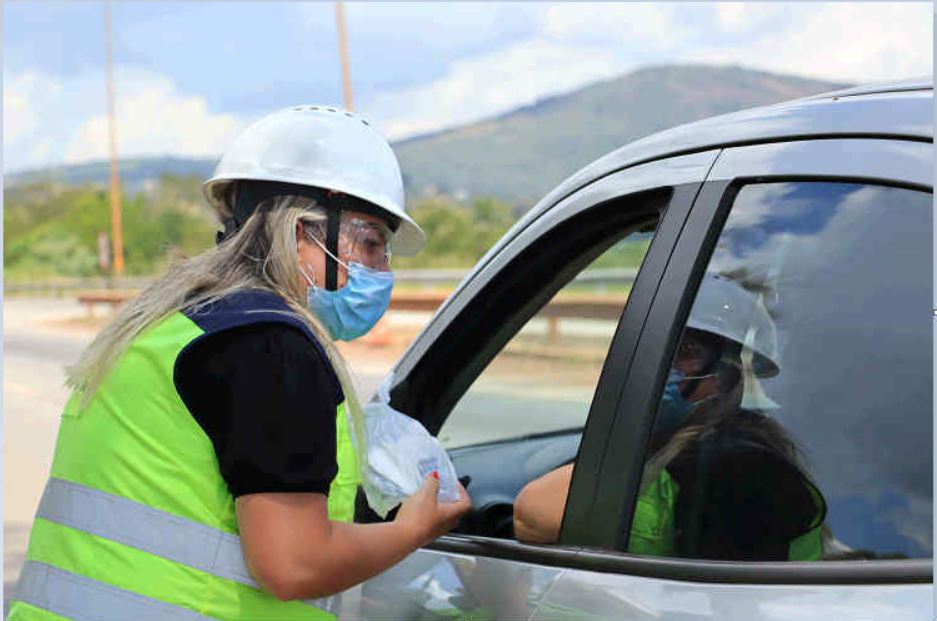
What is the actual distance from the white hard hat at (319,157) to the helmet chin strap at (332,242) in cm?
5

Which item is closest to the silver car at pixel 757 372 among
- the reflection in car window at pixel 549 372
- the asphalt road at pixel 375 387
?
the asphalt road at pixel 375 387

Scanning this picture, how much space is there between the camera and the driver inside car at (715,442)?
1812mm

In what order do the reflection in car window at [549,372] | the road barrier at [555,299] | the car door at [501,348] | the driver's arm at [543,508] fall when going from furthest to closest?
the reflection in car window at [549,372] < the road barrier at [555,299] < the driver's arm at [543,508] < the car door at [501,348]

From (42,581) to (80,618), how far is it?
0.13m

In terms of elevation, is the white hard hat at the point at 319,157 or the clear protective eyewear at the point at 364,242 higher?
the white hard hat at the point at 319,157

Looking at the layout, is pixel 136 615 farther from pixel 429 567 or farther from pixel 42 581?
pixel 429 567

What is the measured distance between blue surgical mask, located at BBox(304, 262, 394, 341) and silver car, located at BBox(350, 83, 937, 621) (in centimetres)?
27

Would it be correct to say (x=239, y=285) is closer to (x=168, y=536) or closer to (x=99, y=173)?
(x=168, y=536)

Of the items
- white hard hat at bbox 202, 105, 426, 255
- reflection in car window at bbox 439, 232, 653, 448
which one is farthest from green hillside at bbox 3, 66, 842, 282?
reflection in car window at bbox 439, 232, 653, 448

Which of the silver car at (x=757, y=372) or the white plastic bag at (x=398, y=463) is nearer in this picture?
the silver car at (x=757, y=372)

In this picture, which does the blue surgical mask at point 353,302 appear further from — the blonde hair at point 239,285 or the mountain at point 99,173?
the mountain at point 99,173

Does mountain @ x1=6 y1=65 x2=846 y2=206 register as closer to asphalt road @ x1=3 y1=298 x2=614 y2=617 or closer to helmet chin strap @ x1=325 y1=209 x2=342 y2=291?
asphalt road @ x1=3 y1=298 x2=614 y2=617

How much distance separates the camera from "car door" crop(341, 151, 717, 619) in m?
2.01

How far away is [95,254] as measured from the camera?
7519 centimetres
